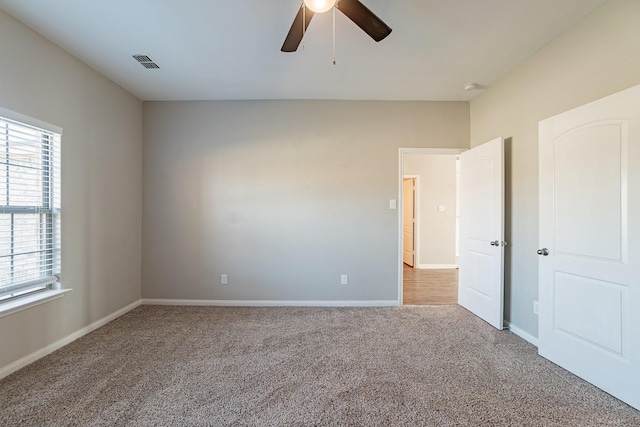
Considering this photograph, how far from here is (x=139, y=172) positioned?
11.6 ft

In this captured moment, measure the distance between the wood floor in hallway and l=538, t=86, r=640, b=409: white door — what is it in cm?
155

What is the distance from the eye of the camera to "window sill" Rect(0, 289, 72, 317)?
2.02 metres

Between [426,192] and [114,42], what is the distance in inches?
228

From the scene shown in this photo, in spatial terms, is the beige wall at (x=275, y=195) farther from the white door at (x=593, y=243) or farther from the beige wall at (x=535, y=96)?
the white door at (x=593, y=243)

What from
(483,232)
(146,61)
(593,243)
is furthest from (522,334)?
(146,61)

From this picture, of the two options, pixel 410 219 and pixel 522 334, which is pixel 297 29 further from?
pixel 410 219

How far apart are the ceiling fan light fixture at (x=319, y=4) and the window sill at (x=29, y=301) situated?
2910 millimetres

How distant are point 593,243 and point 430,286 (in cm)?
283

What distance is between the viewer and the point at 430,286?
4.59m

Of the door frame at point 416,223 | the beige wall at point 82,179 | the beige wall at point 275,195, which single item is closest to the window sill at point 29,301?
the beige wall at point 82,179

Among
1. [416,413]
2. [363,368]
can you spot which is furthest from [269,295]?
[416,413]

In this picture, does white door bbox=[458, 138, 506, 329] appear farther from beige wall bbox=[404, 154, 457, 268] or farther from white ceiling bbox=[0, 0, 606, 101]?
beige wall bbox=[404, 154, 457, 268]

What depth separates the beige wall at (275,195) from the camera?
3578 millimetres

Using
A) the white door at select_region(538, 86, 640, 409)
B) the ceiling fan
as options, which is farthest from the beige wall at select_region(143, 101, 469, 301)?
the ceiling fan
